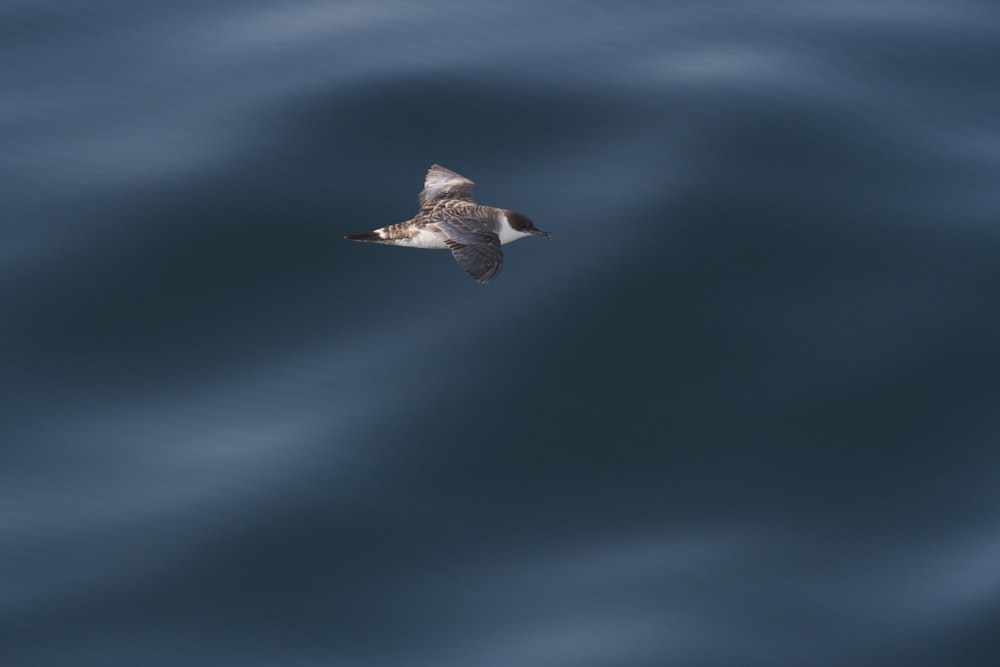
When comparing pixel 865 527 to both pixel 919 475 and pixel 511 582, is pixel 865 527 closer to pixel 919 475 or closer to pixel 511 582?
pixel 919 475

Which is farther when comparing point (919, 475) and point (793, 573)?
point (919, 475)

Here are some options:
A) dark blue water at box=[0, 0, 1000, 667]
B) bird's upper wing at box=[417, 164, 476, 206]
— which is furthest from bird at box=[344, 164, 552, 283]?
dark blue water at box=[0, 0, 1000, 667]

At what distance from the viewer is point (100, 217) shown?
23766 millimetres

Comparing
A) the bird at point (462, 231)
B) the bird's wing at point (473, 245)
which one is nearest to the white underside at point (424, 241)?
the bird at point (462, 231)

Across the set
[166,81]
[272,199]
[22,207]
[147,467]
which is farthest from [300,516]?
[166,81]

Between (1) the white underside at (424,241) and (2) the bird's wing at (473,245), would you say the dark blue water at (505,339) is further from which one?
(2) the bird's wing at (473,245)

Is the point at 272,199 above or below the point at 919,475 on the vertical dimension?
above

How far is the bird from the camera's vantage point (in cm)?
2158

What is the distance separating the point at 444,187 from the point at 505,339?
9.31ft

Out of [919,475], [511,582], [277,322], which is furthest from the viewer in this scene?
[277,322]

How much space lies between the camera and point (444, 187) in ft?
77.8

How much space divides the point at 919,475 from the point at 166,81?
43.9ft

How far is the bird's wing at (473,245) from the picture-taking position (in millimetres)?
21359

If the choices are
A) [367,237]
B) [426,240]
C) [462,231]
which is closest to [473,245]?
[462,231]
